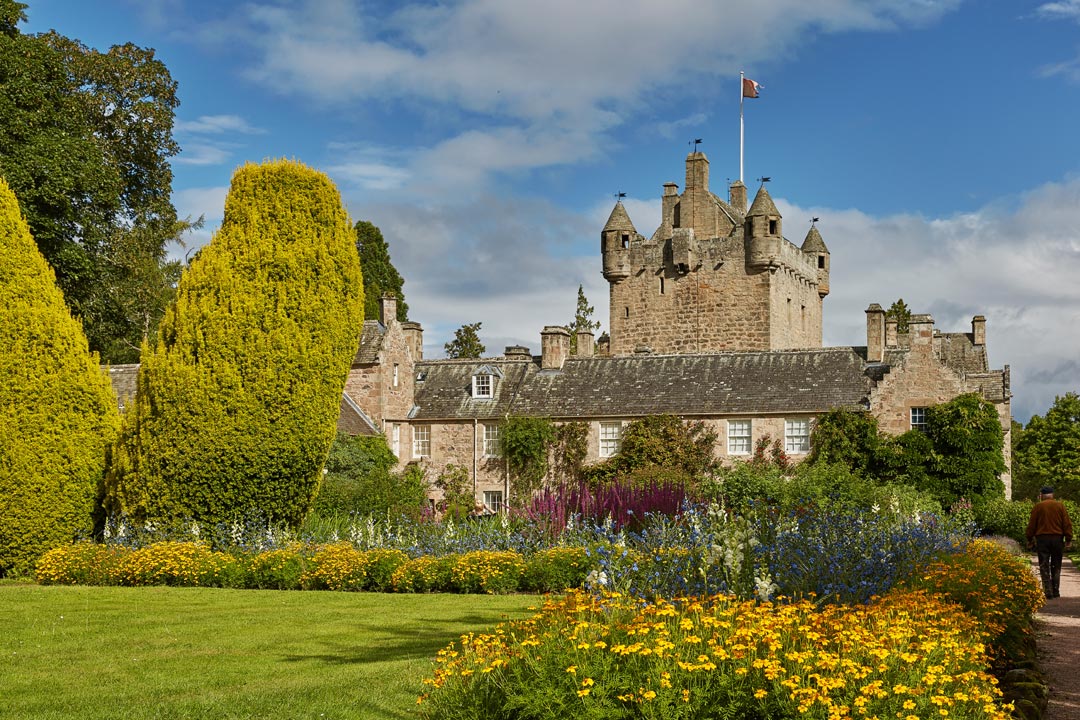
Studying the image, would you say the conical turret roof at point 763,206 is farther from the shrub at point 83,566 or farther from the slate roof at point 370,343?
the shrub at point 83,566

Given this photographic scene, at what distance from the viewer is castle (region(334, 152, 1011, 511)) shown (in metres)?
30.7

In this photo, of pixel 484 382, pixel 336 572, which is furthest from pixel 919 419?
pixel 336 572

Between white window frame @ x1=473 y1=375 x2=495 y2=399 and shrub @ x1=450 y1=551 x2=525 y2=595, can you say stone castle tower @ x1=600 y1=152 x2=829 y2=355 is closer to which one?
white window frame @ x1=473 y1=375 x2=495 y2=399

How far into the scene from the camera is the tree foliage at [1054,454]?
131ft

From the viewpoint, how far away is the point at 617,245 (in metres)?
43.2

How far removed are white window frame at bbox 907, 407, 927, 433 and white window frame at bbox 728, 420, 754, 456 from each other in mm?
4419


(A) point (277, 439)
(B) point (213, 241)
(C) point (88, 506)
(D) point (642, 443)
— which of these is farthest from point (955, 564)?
(D) point (642, 443)

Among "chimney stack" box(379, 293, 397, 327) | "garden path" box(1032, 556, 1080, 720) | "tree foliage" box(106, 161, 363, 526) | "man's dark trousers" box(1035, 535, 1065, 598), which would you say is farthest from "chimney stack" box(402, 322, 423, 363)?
"man's dark trousers" box(1035, 535, 1065, 598)

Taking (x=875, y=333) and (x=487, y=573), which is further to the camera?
(x=875, y=333)

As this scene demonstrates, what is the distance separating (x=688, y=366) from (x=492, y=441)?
666 centimetres

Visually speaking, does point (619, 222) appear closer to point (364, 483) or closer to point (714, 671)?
point (364, 483)

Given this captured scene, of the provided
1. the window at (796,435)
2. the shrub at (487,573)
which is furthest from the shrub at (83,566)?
Result: the window at (796,435)

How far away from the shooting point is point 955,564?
1101 cm

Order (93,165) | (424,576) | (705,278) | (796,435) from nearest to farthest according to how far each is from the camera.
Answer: (424,576) → (93,165) → (796,435) → (705,278)
